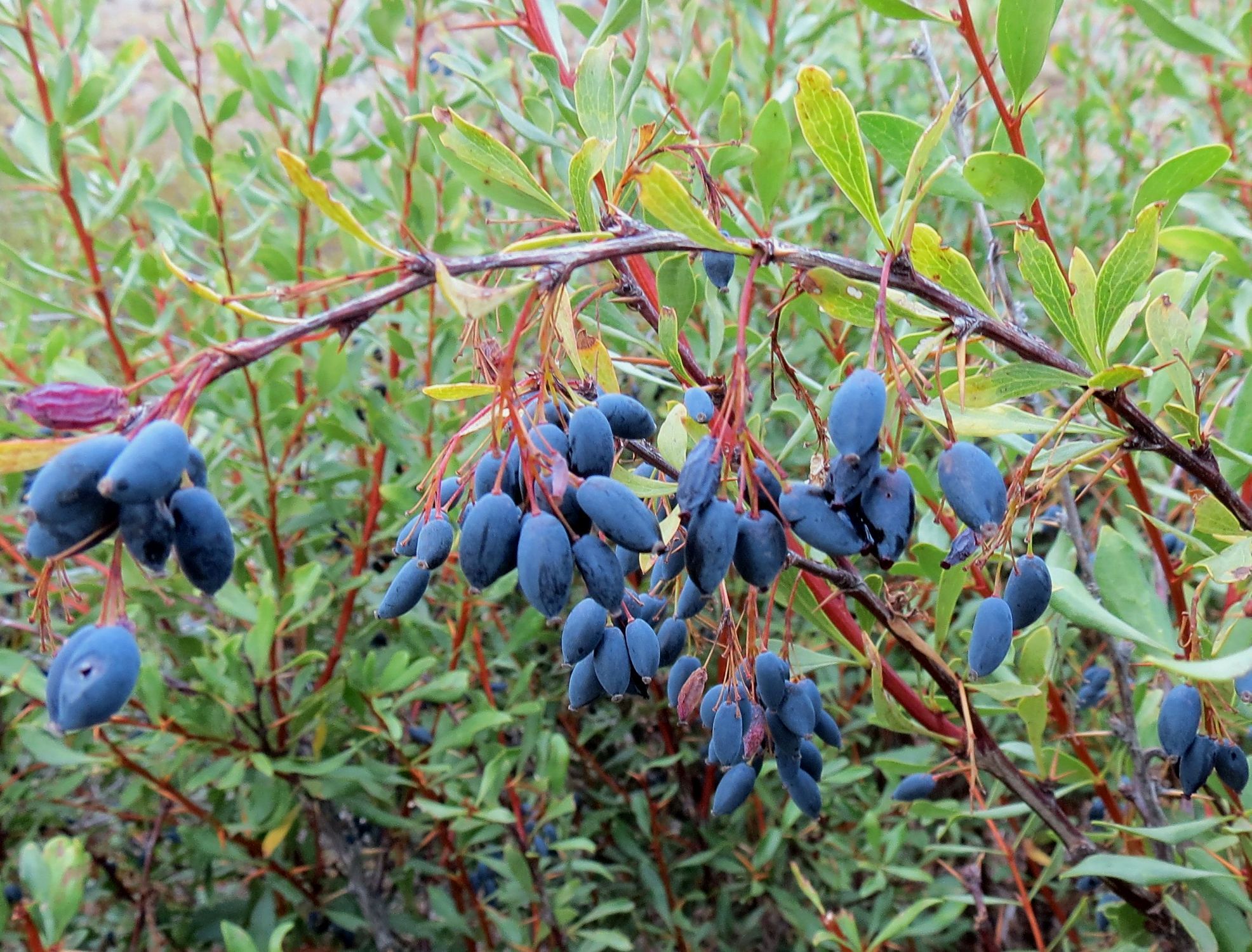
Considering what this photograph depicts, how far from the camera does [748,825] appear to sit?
6.33 feet

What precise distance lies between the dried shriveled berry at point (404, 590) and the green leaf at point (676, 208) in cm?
34

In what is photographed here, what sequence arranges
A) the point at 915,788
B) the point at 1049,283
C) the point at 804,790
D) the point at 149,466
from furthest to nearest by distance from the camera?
1. the point at 915,788
2. the point at 804,790
3. the point at 1049,283
4. the point at 149,466

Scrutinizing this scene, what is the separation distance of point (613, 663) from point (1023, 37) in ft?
1.97

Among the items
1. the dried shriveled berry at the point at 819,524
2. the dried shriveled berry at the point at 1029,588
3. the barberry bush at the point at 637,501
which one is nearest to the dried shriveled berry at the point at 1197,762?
the barberry bush at the point at 637,501

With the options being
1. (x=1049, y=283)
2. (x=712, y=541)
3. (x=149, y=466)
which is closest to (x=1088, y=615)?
(x=1049, y=283)

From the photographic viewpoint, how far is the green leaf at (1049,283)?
2.08 ft

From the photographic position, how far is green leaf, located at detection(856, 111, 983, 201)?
2.24 feet

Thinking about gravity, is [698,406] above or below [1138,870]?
above

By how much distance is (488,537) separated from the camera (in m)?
0.59

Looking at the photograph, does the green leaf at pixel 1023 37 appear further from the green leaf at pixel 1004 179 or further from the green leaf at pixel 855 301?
the green leaf at pixel 855 301

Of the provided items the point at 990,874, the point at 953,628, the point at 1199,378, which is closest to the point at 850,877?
the point at 990,874

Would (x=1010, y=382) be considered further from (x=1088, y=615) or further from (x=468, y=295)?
(x=468, y=295)

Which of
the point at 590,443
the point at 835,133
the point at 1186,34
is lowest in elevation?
the point at 590,443

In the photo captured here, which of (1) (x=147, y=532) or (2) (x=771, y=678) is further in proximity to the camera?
(2) (x=771, y=678)
